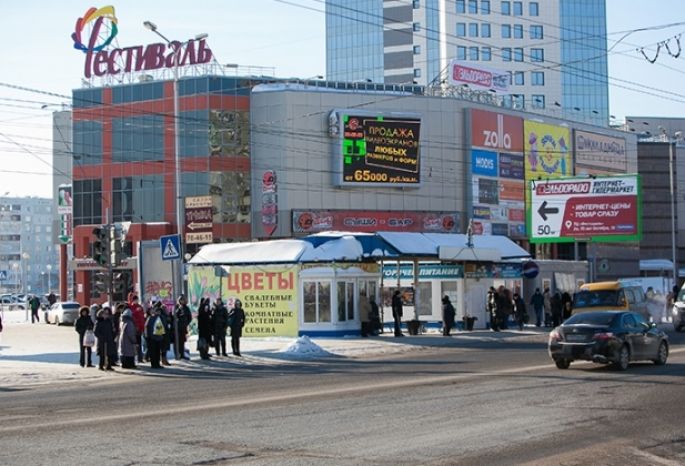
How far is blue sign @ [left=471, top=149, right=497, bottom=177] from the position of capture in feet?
255

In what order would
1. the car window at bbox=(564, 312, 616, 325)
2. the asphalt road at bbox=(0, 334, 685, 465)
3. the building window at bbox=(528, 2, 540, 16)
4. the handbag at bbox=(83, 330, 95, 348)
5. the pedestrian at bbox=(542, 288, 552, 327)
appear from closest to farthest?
the asphalt road at bbox=(0, 334, 685, 465) < the car window at bbox=(564, 312, 616, 325) < the handbag at bbox=(83, 330, 95, 348) < the pedestrian at bbox=(542, 288, 552, 327) < the building window at bbox=(528, 2, 540, 16)

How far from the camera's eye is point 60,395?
73.3 ft

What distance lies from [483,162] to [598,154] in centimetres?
1612

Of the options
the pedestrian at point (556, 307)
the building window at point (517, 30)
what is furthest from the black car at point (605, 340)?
the building window at point (517, 30)

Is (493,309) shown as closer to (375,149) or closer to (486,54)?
(375,149)

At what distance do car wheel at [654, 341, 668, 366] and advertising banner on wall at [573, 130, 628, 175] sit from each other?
61061 millimetres

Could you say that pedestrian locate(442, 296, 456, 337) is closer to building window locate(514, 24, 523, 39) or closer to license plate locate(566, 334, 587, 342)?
license plate locate(566, 334, 587, 342)

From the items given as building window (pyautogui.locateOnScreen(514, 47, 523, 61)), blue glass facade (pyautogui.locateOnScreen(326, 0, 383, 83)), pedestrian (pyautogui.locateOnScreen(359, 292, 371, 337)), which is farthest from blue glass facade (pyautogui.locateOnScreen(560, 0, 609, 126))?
pedestrian (pyautogui.locateOnScreen(359, 292, 371, 337))

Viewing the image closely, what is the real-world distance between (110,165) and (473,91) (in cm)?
2672

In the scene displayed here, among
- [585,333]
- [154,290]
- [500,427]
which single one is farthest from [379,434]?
[154,290]

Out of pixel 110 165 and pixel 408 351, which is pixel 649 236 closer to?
pixel 110 165

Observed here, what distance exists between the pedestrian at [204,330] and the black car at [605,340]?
443 inches

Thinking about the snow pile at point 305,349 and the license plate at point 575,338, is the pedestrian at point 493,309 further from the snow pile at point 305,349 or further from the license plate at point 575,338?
the license plate at point 575,338

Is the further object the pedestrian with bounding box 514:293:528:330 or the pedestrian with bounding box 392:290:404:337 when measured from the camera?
the pedestrian with bounding box 514:293:528:330
